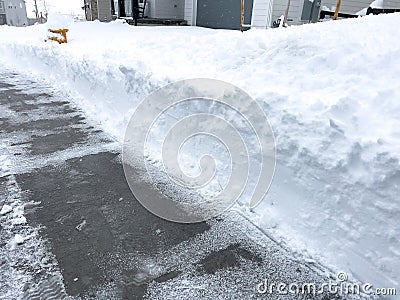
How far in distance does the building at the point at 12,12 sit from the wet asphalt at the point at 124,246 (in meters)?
55.5

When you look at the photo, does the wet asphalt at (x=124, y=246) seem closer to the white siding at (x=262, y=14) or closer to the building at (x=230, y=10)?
the white siding at (x=262, y=14)

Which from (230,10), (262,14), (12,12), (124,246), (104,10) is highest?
(230,10)

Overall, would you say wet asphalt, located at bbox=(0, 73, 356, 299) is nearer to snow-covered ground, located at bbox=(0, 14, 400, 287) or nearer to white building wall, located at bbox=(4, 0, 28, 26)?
snow-covered ground, located at bbox=(0, 14, 400, 287)

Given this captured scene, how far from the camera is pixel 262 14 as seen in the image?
35.0 ft

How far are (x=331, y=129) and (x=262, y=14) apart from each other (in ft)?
30.8

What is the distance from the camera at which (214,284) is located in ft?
7.79

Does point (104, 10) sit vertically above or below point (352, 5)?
below

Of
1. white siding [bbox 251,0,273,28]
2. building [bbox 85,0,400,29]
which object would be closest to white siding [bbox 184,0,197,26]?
building [bbox 85,0,400,29]

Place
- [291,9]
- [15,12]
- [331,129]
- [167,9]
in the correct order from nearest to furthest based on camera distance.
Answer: [331,129], [291,9], [167,9], [15,12]

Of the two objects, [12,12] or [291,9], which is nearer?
[291,9]

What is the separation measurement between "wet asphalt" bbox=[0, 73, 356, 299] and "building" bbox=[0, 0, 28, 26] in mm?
55507

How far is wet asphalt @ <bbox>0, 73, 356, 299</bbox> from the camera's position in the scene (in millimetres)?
2324

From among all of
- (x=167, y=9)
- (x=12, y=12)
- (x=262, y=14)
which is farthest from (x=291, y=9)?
(x=12, y=12)

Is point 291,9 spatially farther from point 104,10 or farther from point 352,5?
point 104,10
